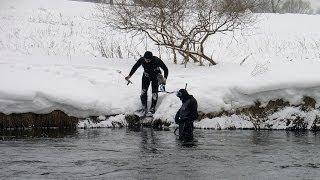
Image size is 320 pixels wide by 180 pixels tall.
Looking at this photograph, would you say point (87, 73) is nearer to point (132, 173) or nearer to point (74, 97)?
point (74, 97)

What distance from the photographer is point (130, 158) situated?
9773 mm

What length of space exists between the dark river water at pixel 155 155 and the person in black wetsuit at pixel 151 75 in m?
1.14

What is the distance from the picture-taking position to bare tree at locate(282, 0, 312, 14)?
79125mm

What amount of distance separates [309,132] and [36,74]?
8163 mm

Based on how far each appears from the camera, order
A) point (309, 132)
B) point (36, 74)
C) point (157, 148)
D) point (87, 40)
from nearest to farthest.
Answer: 1. point (157, 148)
2. point (309, 132)
3. point (36, 74)
4. point (87, 40)

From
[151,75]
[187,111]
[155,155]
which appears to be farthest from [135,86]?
[155,155]

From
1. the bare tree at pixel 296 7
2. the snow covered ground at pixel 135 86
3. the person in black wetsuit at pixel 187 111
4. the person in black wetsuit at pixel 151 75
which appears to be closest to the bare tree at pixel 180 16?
the snow covered ground at pixel 135 86

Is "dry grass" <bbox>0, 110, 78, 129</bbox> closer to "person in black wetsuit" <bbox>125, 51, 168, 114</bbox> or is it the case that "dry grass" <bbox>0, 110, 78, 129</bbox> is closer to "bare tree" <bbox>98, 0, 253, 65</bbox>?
"person in black wetsuit" <bbox>125, 51, 168, 114</bbox>

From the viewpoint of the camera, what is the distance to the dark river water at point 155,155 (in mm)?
8352

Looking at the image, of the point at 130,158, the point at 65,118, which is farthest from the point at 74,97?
the point at 130,158

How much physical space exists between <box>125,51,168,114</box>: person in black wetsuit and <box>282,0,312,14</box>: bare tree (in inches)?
2628

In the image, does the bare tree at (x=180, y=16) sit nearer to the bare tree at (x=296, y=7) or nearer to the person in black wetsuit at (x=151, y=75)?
the person in black wetsuit at (x=151, y=75)

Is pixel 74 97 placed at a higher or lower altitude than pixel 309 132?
higher

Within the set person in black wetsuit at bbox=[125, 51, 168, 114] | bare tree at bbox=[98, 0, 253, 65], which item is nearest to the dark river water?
person in black wetsuit at bbox=[125, 51, 168, 114]
